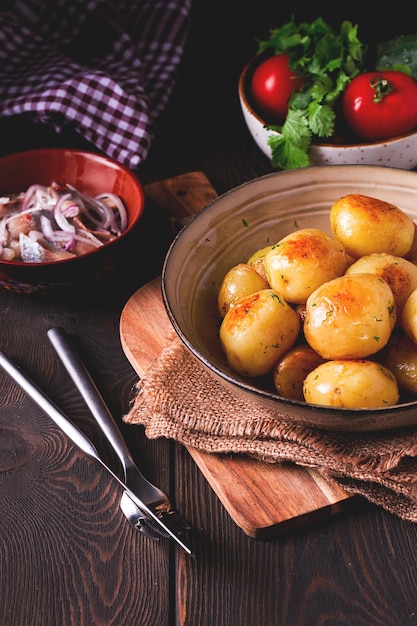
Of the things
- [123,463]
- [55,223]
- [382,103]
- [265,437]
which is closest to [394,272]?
[265,437]

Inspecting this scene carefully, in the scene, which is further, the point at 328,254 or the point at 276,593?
the point at 328,254

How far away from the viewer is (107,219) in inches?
64.3

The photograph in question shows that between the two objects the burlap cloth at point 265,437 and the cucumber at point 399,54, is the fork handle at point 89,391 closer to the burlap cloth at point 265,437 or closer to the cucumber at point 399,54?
the burlap cloth at point 265,437

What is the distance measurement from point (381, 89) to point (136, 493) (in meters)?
1.11

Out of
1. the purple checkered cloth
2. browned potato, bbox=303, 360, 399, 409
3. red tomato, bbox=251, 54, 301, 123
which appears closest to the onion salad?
the purple checkered cloth

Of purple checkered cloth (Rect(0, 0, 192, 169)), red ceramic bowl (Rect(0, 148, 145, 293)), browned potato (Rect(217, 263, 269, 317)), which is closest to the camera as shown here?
browned potato (Rect(217, 263, 269, 317))

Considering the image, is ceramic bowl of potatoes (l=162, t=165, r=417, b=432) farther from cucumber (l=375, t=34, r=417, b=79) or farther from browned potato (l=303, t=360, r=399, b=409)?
cucumber (l=375, t=34, r=417, b=79)

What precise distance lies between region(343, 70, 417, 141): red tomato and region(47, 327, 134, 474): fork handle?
2.88ft

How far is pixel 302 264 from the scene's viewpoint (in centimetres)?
108

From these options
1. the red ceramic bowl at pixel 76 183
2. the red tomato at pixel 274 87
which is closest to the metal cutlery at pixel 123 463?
the red ceramic bowl at pixel 76 183

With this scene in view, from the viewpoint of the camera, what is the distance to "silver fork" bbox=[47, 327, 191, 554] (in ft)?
3.51

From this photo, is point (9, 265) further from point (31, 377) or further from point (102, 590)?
point (102, 590)

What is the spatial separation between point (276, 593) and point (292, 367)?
0.33m

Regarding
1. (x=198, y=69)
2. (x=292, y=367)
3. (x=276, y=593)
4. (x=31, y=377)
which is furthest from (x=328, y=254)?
(x=198, y=69)
